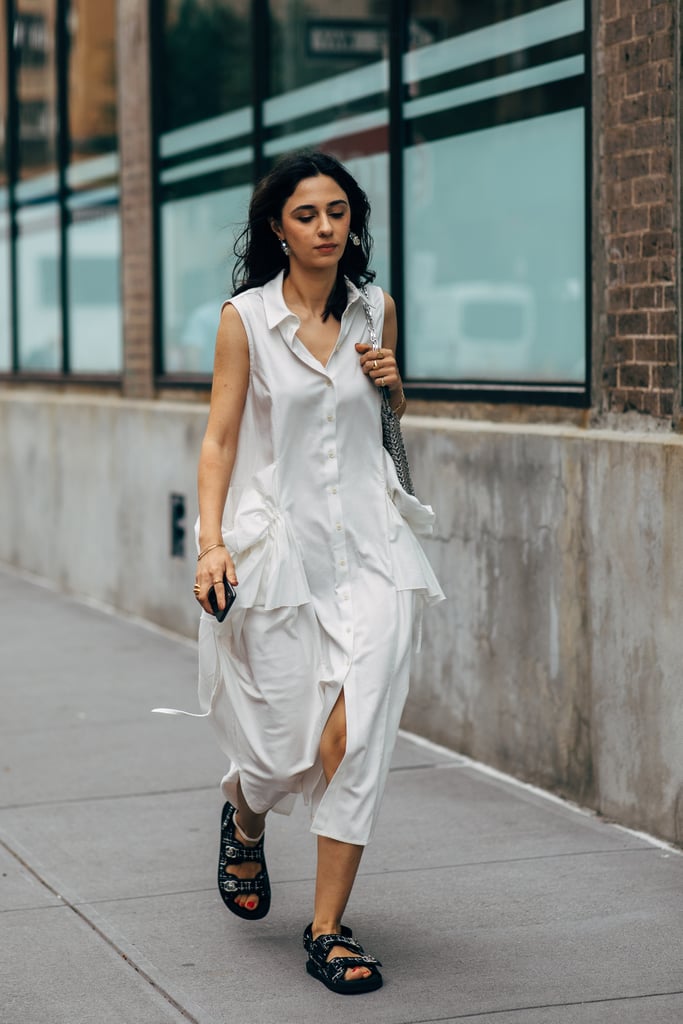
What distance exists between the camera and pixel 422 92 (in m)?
7.71

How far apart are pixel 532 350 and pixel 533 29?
124 cm

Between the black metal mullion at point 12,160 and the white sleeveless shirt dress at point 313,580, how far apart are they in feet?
30.3

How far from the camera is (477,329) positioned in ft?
24.6

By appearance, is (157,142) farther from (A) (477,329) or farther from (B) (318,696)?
(B) (318,696)

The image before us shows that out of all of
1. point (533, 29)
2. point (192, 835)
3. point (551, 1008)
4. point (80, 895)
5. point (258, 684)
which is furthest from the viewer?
point (533, 29)

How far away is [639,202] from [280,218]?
1652 millimetres

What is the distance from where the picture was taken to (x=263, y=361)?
4555 mm

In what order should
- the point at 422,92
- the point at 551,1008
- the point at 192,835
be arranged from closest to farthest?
the point at 551,1008 < the point at 192,835 < the point at 422,92

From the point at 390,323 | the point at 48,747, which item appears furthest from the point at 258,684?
the point at 48,747

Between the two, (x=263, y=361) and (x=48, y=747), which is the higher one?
(x=263, y=361)

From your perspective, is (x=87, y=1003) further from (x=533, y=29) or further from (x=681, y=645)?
(x=533, y=29)

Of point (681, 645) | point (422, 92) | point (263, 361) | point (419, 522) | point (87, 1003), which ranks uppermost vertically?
point (422, 92)

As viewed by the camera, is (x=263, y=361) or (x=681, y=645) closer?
(x=263, y=361)

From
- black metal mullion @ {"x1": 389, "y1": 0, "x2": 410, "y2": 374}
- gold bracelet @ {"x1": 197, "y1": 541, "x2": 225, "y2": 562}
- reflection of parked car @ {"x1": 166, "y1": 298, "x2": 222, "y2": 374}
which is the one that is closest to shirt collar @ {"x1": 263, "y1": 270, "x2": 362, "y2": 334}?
gold bracelet @ {"x1": 197, "y1": 541, "x2": 225, "y2": 562}
